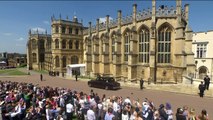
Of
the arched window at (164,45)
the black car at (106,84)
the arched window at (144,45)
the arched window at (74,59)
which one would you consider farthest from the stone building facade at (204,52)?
the arched window at (74,59)

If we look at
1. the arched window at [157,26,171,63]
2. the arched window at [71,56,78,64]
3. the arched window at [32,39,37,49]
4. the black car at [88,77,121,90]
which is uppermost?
the arched window at [32,39,37,49]

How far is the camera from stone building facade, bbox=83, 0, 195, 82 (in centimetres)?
2098

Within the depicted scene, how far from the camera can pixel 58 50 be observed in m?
39.6

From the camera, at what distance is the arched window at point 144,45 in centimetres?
2398

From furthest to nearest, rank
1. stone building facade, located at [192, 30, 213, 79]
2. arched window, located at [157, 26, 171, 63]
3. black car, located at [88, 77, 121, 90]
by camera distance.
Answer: stone building facade, located at [192, 30, 213, 79], arched window, located at [157, 26, 171, 63], black car, located at [88, 77, 121, 90]

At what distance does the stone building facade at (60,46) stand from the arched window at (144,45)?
64.7 ft

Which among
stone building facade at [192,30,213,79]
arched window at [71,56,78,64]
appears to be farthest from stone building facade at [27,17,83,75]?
stone building facade at [192,30,213,79]

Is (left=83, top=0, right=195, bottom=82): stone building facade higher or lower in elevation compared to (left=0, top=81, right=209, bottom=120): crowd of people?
higher

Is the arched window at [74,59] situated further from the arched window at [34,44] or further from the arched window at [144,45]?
the arched window at [144,45]

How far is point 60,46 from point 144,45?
24.7m

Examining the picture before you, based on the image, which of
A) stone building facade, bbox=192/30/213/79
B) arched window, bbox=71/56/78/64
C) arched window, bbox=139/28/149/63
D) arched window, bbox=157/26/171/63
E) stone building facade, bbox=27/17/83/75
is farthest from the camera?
arched window, bbox=71/56/78/64

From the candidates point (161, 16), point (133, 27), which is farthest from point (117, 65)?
point (161, 16)

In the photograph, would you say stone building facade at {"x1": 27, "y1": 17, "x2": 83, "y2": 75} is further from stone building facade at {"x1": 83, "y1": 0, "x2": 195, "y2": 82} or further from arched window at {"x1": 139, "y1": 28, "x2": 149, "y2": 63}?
arched window at {"x1": 139, "y1": 28, "x2": 149, "y2": 63}

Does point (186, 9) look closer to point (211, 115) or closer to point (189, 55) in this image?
point (189, 55)
